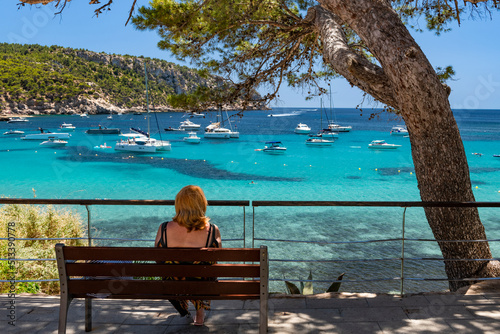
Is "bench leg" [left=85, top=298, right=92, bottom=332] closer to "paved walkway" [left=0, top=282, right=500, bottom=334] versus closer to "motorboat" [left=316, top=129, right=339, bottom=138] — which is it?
"paved walkway" [left=0, top=282, right=500, bottom=334]

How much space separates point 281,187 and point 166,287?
1094 inches

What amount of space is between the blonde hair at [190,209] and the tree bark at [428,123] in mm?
2846

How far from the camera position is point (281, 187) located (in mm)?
30047

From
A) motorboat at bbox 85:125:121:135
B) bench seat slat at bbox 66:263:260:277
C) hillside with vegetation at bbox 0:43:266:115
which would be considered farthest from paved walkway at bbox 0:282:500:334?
hillside with vegetation at bbox 0:43:266:115

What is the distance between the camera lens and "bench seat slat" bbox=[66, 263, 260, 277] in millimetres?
2335

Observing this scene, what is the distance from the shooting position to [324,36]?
224 inches

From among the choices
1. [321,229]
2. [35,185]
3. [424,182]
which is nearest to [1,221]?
[424,182]

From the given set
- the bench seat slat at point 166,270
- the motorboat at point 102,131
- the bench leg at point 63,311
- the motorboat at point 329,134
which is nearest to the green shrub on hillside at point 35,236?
the bench leg at point 63,311

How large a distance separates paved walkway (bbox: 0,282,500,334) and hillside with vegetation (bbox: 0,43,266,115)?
9087 centimetres

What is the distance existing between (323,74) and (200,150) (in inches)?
1707

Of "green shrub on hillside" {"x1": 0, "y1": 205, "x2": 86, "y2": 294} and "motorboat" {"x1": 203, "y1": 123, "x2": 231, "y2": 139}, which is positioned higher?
"motorboat" {"x1": 203, "y1": 123, "x2": 231, "y2": 139}

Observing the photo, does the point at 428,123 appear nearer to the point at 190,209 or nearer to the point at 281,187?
the point at 190,209

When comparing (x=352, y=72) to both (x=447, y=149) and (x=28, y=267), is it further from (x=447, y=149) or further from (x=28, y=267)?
(x=28, y=267)

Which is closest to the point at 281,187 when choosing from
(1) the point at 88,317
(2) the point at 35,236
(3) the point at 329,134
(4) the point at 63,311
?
(2) the point at 35,236
